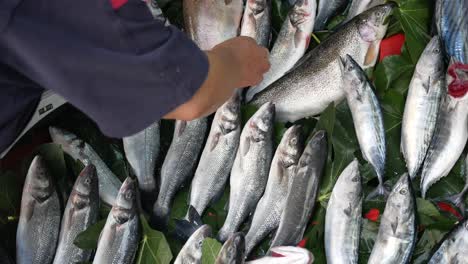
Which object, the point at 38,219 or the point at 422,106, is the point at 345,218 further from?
the point at 38,219

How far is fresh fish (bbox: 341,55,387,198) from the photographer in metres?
2.41

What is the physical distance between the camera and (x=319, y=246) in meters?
2.38

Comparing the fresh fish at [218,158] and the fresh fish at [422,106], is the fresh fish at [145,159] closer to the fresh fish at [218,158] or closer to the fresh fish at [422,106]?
the fresh fish at [218,158]

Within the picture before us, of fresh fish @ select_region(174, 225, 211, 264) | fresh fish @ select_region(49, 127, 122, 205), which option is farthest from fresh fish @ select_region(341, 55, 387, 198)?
fresh fish @ select_region(49, 127, 122, 205)

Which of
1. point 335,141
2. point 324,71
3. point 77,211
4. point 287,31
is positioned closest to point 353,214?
point 335,141

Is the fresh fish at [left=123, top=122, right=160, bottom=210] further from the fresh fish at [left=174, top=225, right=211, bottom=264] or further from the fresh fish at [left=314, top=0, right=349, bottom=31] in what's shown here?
the fresh fish at [left=314, top=0, right=349, bottom=31]

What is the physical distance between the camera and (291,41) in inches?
108

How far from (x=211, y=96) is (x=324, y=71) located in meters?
1.02

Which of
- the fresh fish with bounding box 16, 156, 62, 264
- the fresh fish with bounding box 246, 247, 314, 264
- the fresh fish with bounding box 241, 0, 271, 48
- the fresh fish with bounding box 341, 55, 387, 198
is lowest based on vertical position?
the fresh fish with bounding box 16, 156, 62, 264

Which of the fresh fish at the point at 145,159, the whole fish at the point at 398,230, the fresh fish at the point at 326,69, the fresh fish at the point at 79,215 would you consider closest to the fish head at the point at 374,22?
the fresh fish at the point at 326,69

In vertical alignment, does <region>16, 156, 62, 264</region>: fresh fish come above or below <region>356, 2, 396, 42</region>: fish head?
below

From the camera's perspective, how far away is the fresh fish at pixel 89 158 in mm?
2773

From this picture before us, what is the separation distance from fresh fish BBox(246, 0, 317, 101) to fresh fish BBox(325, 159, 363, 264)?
568mm

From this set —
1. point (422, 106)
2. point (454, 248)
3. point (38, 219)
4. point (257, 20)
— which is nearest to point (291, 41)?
point (257, 20)
